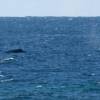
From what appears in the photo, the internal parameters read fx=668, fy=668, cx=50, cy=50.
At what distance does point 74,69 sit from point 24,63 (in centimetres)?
961

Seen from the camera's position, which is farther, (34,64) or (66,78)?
(34,64)

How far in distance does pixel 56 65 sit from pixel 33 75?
9.93m

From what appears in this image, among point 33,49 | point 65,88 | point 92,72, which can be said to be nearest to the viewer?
point 65,88

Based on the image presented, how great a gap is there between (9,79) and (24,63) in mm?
16114

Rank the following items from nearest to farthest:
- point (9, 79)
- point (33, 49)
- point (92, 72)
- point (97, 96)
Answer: point (97, 96) < point (9, 79) < point (92, 72) < point (33, 49)

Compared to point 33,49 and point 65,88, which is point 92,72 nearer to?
point 65,88

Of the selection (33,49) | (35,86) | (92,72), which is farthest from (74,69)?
(33,49)

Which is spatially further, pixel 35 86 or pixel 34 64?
pixel 34 64

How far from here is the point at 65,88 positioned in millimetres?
52500

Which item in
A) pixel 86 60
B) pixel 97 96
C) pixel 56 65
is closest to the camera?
pixel 97 96

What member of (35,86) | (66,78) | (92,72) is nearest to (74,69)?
(92,72)

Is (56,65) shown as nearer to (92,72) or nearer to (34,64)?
(34,64)

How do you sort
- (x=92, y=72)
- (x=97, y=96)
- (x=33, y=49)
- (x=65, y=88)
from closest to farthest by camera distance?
(x=97, y=96), (x=65, y=88), (x=92, y=72), (x=33, y=49)

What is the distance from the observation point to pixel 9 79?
193 feet
